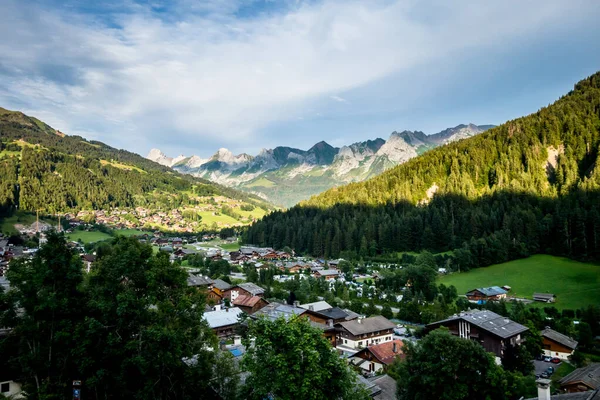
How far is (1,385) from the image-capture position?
1978 cm

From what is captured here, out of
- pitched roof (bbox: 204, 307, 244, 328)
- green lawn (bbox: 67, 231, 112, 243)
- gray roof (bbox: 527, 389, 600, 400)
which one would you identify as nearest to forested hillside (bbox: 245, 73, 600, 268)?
green lawn (bbox: 67, 231, 112, 243)

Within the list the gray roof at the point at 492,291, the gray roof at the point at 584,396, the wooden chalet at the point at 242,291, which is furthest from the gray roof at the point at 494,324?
the wooden chalet at the point at 242,291

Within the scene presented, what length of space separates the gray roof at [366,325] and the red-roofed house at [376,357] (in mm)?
5398

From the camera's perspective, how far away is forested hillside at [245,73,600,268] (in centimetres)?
8350

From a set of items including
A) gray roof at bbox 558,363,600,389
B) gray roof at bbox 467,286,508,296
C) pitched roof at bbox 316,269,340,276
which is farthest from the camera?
pitched roof at bbox 316,269,340,276

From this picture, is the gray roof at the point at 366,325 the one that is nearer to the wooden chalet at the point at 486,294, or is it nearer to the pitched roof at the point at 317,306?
the pitched roof at the point at 317,306

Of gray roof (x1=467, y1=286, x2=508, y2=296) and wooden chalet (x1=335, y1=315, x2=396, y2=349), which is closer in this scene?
→ wooden chalet (x1=335, y1=315, x2=396, y2=349)

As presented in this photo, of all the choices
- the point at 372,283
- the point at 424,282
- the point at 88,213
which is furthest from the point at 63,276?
the point at 88,213

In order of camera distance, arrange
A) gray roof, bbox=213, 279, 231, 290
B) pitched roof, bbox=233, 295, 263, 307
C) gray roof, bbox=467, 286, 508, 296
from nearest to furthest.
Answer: pitched roof, bbox=233, 295, 263, 307, gray roof, bbox=467, 286, 508, 296, gray roof, bbox=213, 279, 231, 290

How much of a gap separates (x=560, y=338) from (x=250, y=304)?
38786 millimetres

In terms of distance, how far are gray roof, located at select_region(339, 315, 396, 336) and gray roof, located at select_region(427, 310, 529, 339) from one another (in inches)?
278

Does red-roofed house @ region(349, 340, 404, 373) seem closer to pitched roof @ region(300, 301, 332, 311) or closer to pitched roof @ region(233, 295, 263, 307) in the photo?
pitched roof @ region(300, 301, 332, 311)

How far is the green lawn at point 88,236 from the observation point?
406 feet

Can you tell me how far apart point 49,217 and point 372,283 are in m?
128
